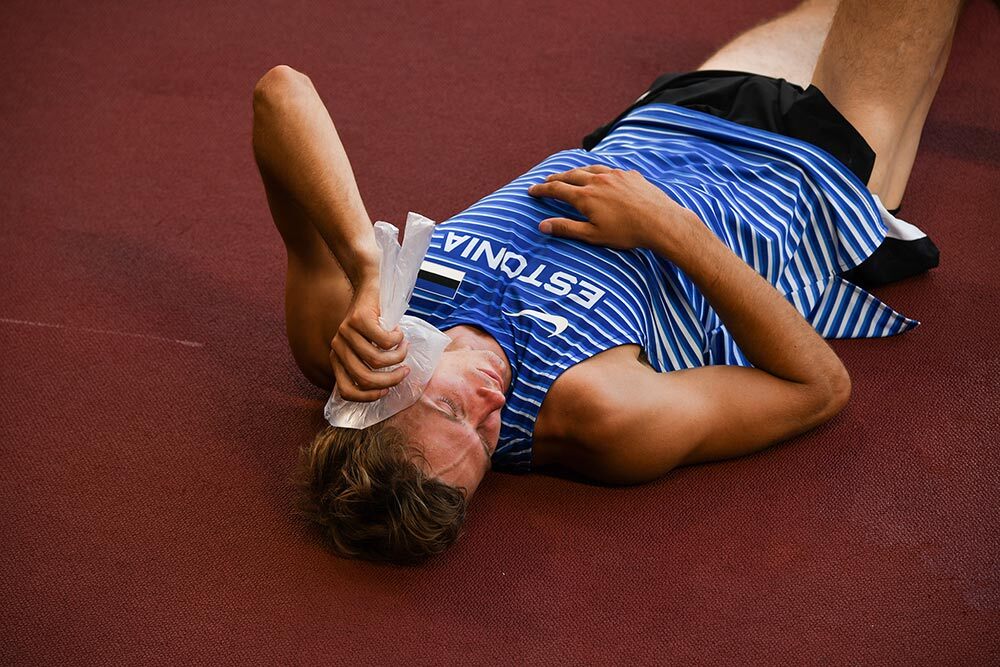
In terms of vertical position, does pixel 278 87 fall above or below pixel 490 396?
above

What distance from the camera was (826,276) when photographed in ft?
6.00

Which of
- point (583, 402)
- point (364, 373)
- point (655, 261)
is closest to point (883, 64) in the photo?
point (655, 261)

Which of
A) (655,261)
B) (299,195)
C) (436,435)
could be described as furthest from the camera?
(655,261)

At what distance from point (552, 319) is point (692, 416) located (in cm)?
25

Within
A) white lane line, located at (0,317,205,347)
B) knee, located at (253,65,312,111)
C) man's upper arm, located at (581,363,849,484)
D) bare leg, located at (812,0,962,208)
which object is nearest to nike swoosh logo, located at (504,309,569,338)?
man's upper arm, located at (581,363,849,484)

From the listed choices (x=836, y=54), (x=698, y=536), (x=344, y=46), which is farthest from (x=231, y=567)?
(x=344, y=46)

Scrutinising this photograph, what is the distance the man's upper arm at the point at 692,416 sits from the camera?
147 cm

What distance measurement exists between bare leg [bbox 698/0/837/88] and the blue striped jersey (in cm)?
29

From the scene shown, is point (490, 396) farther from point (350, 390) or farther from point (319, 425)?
point (319, 425)

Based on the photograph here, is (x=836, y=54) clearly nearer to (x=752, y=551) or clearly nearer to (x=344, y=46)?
(x=752, y=551)

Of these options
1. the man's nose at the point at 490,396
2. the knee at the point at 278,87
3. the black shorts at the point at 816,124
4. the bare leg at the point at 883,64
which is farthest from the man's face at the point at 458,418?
the bare leg at the point at 883,64

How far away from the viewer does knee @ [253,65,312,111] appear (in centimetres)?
156

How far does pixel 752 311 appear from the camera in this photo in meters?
1.53

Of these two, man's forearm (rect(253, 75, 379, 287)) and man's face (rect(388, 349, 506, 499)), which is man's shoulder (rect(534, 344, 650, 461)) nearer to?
man's face (rect(388, 349, 506, 499))
